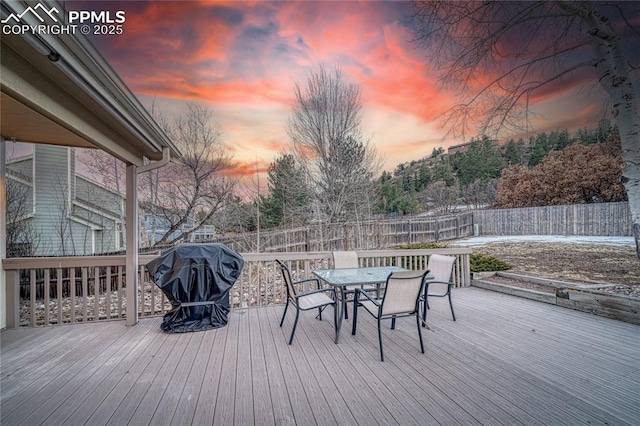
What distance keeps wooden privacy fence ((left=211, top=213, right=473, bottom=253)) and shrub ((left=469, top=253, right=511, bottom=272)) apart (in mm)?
2012

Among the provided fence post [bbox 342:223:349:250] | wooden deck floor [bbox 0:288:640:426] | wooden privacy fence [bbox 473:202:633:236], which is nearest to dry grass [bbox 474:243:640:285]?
wooden privacy fence [bbox 473:202:633:236]

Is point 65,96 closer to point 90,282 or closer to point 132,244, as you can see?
point 132,244

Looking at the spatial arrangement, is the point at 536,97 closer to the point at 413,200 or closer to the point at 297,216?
the point at 413,200

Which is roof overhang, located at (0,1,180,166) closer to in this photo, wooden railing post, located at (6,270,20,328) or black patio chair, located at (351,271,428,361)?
wooden railing post, located at (6,270,20,328)

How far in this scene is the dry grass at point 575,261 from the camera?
4316mm

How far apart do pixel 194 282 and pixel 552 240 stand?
676 cm

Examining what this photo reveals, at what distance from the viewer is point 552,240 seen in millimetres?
5965

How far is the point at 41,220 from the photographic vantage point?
5.75 m

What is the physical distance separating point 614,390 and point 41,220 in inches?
336

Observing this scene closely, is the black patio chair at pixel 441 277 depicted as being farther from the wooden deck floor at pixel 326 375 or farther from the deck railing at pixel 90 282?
the deck railing at pixel 90 282

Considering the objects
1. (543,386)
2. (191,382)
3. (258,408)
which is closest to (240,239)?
(191,382)

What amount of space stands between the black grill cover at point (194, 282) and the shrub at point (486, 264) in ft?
15.8

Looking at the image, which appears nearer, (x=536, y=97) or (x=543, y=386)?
(x=543, y=386)

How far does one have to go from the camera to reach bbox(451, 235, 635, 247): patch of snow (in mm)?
4730
